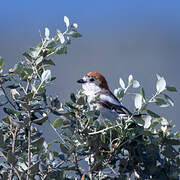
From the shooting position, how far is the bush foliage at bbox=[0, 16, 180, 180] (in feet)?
8.55

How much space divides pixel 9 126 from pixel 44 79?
363mm

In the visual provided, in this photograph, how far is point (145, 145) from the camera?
122 inches

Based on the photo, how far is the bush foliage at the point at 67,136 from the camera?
261 cm

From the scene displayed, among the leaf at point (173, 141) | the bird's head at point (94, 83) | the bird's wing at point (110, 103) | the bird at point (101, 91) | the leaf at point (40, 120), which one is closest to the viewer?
the leaf at point (40, 120)

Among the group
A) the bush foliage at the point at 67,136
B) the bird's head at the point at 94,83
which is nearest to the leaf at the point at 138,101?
the bush foliage at the point at 67,136

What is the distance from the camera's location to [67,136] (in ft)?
8.93

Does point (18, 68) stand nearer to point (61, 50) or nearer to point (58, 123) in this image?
point (61, 50)

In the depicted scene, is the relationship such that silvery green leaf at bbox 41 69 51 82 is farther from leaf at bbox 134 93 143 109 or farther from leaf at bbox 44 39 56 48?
leaf at bbox 134 93 143 109

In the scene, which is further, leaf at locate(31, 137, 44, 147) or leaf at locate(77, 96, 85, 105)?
leaf at locate(77, 96, 85, 105)

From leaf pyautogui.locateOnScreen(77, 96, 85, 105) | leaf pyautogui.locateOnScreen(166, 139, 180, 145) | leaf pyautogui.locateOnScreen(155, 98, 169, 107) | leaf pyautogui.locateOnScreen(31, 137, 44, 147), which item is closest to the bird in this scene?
leaf pyautogui.locateOnScreen(166, 139, 180, 145)

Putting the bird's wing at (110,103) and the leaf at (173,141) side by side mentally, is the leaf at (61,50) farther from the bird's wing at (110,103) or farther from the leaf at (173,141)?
the bird's wing at (110,103)

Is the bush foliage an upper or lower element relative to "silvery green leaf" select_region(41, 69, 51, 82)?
lower

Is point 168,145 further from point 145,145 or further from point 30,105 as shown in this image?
point 30,105

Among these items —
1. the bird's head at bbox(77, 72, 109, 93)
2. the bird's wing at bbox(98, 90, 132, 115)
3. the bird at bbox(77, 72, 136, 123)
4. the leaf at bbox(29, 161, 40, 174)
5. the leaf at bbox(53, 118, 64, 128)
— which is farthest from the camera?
the bird's head at bbox(77, 72, 109, 93)
